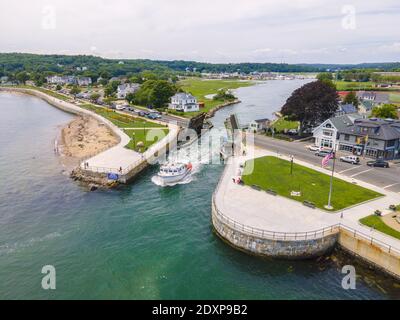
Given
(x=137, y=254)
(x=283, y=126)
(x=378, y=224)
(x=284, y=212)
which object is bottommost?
(x=137, y=254)

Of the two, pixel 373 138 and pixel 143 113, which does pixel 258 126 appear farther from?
pixel 143 113

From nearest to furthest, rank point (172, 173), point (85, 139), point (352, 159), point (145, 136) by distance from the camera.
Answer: point (172, 173)
point (352, 159)
point (145, 136)
point (85, 139)

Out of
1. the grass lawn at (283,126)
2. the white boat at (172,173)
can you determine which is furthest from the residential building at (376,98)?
the white boat at (172,173)

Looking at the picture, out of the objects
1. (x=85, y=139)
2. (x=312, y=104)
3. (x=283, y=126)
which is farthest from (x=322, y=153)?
(x=85, y=139)

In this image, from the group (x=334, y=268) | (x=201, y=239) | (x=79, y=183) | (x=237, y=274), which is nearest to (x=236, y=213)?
(x=201, y=239)

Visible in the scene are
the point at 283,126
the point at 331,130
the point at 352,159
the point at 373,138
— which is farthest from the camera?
the point at 283,126

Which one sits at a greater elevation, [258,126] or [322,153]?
[258,126]

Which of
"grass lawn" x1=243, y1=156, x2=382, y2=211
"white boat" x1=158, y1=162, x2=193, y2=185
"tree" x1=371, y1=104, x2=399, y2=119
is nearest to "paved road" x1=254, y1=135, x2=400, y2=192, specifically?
"grass lawn" x1=243, y1=156, x2=382, y2=211

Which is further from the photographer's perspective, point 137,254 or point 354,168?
point 354,168
